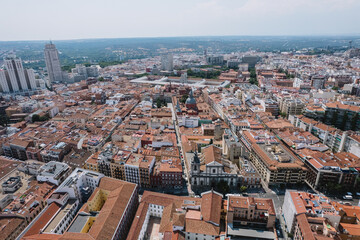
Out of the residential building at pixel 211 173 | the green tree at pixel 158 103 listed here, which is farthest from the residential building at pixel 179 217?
the green tree at pixel 158 103

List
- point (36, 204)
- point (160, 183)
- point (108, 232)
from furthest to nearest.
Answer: point (160, 183)
point (36, 204)
point (108, 232)

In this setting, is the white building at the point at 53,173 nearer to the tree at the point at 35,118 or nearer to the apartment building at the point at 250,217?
the apartment building at the point at 250,217

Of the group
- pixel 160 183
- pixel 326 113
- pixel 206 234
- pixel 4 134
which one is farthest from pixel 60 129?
pixel 326 113

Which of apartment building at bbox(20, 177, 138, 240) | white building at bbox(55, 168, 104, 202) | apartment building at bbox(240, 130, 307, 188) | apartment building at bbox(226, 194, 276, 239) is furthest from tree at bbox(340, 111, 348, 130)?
white building at bbox(55, 168, 104, 202)

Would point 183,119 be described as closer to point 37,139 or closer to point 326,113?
point 37,139

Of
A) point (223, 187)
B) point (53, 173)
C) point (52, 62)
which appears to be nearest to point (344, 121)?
point (223, 187)

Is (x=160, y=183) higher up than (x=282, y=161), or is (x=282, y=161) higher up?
(x=282, y=161)

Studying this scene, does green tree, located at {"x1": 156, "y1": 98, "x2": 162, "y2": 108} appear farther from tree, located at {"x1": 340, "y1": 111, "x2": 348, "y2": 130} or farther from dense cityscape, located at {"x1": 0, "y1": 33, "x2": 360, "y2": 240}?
tree, located at {"x1": 340, "y1": 111, "x2": 348, "y2": 130}
